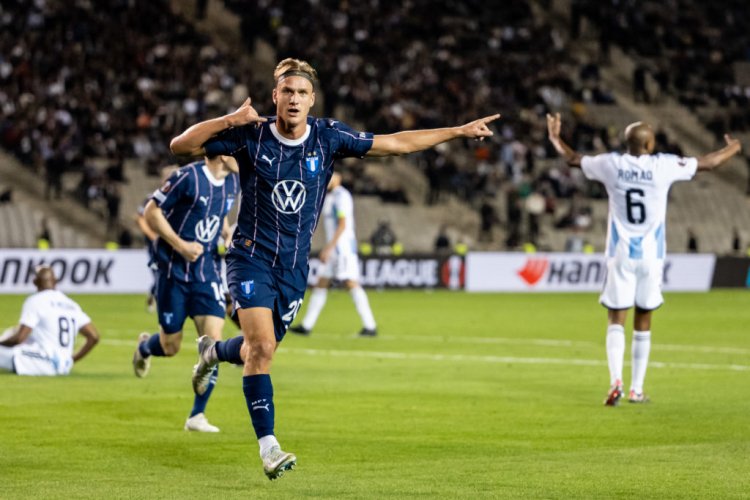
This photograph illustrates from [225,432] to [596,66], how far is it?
1697 inches

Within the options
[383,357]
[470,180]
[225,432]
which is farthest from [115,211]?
[225,432]

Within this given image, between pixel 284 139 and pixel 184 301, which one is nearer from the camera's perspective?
pixel 284 139

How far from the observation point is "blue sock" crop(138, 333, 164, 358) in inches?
502

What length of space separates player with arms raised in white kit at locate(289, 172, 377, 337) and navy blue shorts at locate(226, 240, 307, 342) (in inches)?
465

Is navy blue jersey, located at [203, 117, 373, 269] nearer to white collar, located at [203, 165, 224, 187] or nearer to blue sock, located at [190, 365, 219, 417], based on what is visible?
blue sock, located at [190, 365, 219, 417]

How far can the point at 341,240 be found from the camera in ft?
71.7

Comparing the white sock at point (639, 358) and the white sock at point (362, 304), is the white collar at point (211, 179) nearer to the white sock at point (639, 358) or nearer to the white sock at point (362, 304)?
the white sock at point (639, 358)

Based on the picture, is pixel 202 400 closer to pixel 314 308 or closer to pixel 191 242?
pixel 191 242

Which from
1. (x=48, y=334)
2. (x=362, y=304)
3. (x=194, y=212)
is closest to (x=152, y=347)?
(x=194, y=212)

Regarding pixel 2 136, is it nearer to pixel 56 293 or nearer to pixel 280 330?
pixel 56 293

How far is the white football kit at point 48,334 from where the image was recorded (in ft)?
48.7

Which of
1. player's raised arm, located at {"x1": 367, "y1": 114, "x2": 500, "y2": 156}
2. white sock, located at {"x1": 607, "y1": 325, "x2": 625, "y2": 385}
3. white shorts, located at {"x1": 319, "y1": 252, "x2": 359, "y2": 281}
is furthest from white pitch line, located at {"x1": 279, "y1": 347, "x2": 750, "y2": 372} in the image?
player's raised arm, located at {"x1": 367, "y1": 114, "x2": 500, "y2": 156}

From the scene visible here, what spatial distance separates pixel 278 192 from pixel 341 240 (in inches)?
508

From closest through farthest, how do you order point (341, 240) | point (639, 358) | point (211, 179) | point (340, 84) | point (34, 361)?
1. point (211, 179)
2. point (639, 358)
3. point (34, 361)
4. point (341, 240)
5. point (340, 84)
